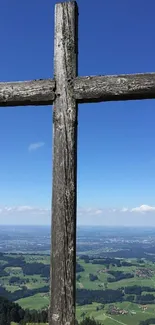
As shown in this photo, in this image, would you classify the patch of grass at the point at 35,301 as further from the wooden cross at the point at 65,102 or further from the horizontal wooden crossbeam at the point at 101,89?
the horizontal wooden crossbeam at the point at 101,89

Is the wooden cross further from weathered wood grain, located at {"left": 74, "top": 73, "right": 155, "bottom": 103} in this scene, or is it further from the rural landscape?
the rural landscape

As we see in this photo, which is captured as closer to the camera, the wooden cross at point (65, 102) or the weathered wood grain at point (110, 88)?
the wooden cross at point (65, 102)

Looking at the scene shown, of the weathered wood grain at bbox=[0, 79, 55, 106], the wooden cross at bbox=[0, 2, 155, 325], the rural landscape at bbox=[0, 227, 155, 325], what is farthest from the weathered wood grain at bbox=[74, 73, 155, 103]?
the rural landscape at bbox=[0, 227, 155, 325]

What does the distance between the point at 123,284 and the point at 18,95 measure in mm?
88069

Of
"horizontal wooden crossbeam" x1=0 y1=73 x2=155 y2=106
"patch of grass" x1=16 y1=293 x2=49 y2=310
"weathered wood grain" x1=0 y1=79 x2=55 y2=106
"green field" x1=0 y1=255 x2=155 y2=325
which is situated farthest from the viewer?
"green field" x1=0 y1=255 x2=155 y2=325

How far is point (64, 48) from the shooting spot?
2.60 m

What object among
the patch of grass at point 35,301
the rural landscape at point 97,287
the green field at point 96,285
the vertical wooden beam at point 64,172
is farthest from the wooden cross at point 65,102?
the patch of grass at point 35,301

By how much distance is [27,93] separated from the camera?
2.64m

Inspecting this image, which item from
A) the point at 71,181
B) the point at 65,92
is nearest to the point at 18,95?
the point at 65,92

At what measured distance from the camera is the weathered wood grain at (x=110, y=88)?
8.15 feet

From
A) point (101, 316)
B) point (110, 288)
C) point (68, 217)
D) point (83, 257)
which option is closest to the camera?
point (68, 217)

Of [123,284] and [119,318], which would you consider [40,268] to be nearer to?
[123,284]

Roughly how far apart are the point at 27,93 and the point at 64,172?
0.61m

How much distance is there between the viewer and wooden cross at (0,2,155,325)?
235 cm
